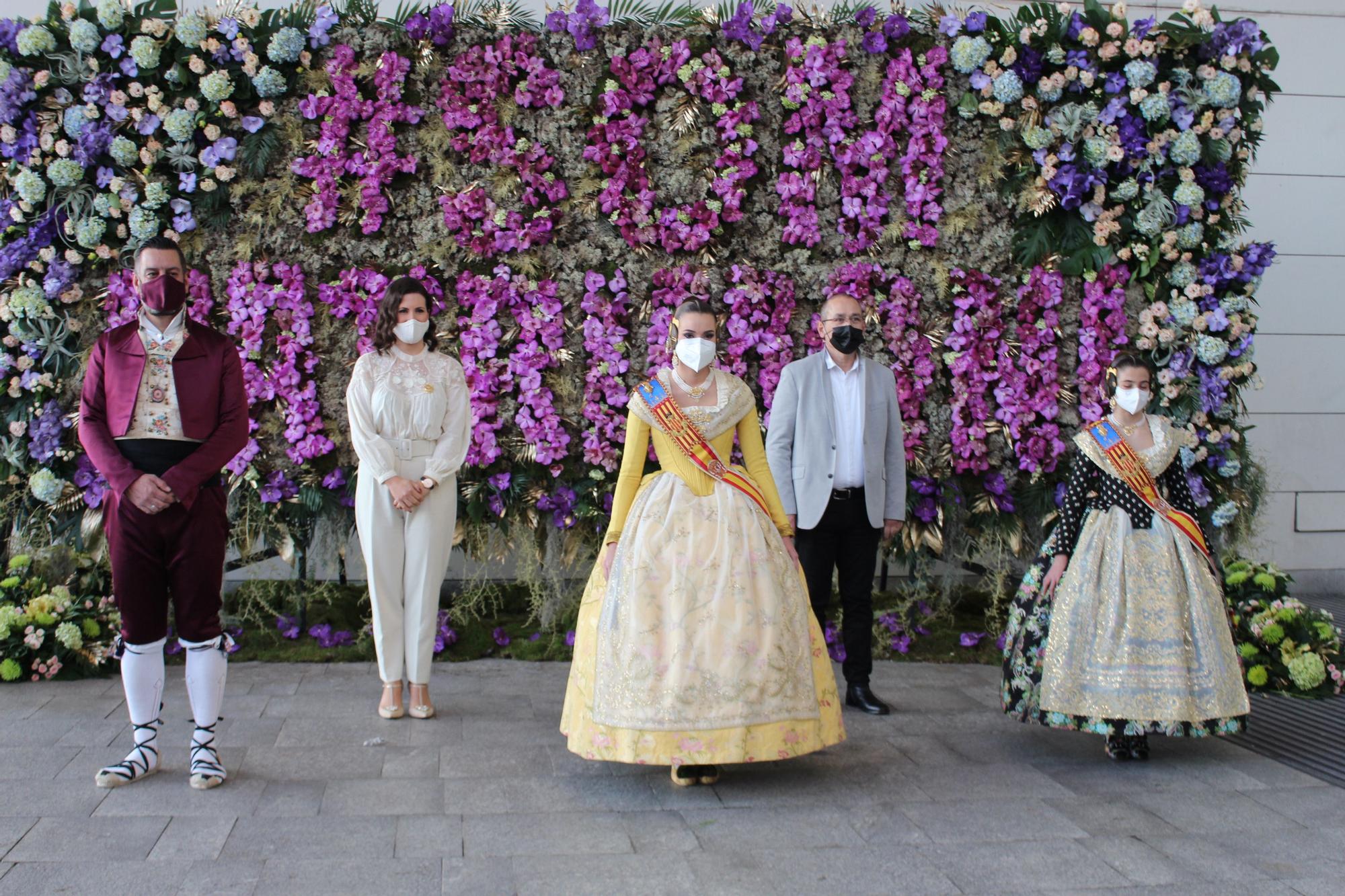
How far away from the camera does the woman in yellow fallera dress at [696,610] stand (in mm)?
3514

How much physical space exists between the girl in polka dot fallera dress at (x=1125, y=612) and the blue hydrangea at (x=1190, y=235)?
6.35ft

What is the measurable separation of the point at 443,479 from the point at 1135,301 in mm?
3682

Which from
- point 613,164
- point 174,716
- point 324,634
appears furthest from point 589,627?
point 613,164

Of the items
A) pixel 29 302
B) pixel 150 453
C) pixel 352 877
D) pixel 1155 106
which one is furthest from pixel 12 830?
pixel 1155 106

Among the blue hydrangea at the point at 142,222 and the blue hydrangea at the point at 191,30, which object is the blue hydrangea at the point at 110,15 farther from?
the blue hydrangea at the point at 142,222

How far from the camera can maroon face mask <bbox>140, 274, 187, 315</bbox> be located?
3.67 metres

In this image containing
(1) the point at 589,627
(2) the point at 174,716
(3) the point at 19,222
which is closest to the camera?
(1) the point at 589,627

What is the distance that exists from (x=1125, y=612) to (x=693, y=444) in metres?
1.61

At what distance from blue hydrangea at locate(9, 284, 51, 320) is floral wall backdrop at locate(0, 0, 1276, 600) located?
0.01 metres

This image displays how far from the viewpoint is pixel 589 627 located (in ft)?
12.4

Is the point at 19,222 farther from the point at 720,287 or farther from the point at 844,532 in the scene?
the point at 844,532

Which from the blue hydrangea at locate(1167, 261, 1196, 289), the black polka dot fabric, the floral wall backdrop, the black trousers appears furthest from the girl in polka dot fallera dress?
the blue hydrangea at locate(1167, 261, 1196, 289)

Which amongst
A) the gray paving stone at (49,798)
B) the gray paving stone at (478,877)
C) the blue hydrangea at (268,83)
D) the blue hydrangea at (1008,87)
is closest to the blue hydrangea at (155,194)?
the blue hydrangea at (268,83)

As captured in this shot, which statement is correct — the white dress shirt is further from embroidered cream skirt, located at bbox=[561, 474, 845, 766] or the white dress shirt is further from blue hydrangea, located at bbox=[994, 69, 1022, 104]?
blue hydrangea, located at bbox=[994, 69, 1022, 104]
